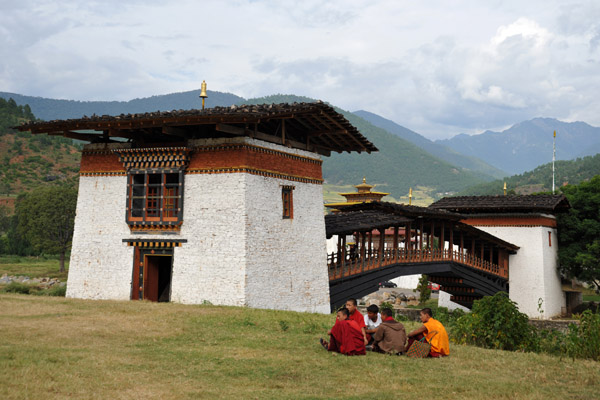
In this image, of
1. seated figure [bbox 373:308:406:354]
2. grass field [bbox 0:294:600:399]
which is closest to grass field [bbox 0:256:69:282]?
grass field [bbox 0:294:600:399]

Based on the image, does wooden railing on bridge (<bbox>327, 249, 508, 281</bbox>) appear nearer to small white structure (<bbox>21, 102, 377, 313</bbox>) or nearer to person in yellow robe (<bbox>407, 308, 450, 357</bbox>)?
small white structure (<bbox>21, 102, 377, 313</bbox>)

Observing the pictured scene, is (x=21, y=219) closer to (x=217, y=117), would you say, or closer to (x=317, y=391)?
(x=217, y=117)

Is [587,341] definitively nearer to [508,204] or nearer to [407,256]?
[407,256]

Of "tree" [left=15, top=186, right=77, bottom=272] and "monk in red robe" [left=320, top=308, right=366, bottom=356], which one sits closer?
"monk in red robe" [left=320, top=308, right=366, bottom=356]

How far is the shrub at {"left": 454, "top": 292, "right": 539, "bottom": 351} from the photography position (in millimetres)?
12266

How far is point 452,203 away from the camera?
106ft

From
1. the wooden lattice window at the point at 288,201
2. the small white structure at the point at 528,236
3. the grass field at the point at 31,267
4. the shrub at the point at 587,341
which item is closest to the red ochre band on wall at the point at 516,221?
the small white structure at the point at 528,236

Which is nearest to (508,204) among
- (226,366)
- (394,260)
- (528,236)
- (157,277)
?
(528,236)

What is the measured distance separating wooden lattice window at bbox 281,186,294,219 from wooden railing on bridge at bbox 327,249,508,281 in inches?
142

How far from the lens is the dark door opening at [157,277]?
17109 millimetres

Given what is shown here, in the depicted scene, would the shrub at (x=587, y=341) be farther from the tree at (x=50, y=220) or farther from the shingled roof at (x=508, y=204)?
the tree at (x=50, y=220)

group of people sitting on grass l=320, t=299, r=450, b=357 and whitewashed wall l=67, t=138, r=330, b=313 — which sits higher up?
whitewashed wall l=67, t=138, r=330, b=313

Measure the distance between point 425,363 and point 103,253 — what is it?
38.2 feet

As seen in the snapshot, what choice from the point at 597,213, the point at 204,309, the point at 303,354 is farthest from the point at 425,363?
the point at 597,213
